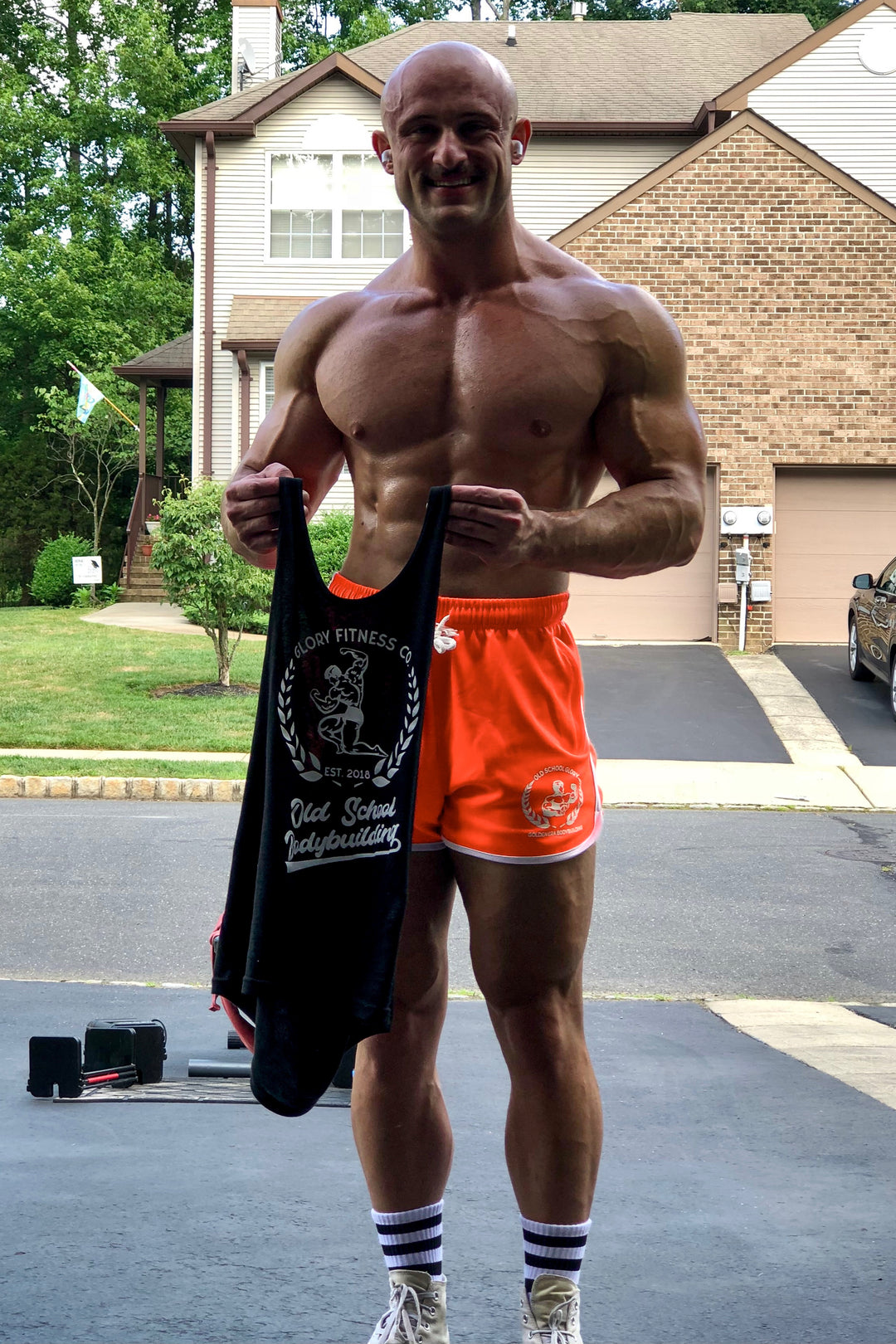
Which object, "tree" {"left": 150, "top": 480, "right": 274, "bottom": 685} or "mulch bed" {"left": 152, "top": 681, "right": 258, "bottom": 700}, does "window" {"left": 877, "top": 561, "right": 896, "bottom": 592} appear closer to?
"tree" {"left": 150, "top": 480, "right": 274, "bottom": 685}

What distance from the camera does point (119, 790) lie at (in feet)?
34.9

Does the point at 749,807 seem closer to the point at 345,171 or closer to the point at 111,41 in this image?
the point at 345,171

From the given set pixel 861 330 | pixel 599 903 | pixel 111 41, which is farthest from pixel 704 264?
pixel 111 41

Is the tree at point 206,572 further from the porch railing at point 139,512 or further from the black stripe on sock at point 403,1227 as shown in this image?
the black stripe on sock at point 403,1227

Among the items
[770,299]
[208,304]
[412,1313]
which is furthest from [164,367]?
[412,1313]

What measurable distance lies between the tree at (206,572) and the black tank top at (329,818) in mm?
11833

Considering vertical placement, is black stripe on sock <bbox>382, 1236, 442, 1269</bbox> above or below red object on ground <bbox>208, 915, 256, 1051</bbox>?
below

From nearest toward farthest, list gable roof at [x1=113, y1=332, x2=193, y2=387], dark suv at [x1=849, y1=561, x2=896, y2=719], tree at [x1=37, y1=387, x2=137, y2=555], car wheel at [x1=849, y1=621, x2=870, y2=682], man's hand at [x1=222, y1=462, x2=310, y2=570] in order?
man's hand at [x1=222, y1=462, x2=310, y2=570], dark suv at [x1=849, y1=561, x2=896, y2=719], car wheel at [x1=849, y1=621, x2=870, y2=682], gable roof at [x1=113, y1=332, x2=193, y2=387], tree at [x1=37, y1=387, x2=137, y2=555]

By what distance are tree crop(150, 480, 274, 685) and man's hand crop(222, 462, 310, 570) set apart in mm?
11736

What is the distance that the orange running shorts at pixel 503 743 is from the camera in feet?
7.75

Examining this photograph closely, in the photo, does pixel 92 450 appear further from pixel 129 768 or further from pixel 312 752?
pixel 312 752

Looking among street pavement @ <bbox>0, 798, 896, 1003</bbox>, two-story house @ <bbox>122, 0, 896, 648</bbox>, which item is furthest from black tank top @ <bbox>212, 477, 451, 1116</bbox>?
two-story house @ <bbox>122, 0, 896, 648</bbox>

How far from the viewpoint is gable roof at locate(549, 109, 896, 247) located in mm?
18594

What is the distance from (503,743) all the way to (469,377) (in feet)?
2.03
